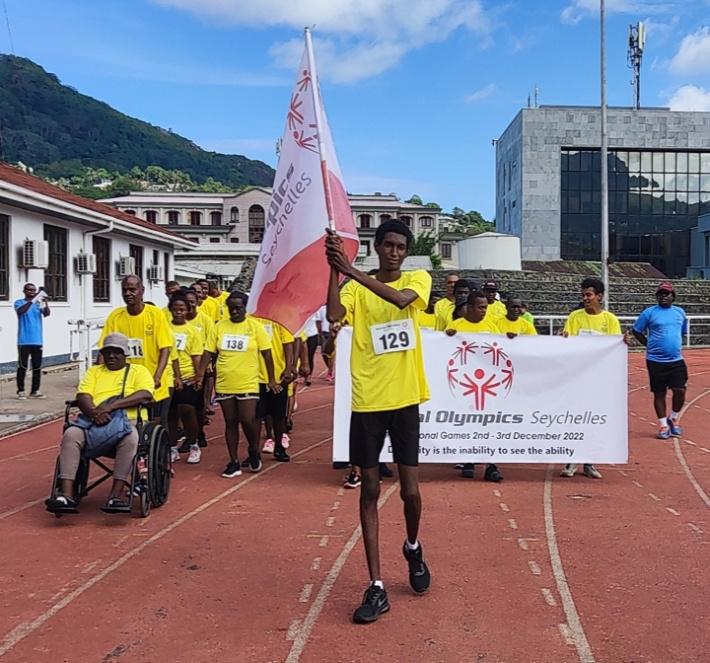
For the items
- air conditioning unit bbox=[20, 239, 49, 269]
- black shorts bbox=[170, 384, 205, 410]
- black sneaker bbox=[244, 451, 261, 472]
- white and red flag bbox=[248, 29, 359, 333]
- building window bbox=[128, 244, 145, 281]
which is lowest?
black sneaker bbox=[244, 451, 261, 472]

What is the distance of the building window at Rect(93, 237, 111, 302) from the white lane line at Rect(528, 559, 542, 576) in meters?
18.3

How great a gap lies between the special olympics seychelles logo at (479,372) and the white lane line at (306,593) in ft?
11.5

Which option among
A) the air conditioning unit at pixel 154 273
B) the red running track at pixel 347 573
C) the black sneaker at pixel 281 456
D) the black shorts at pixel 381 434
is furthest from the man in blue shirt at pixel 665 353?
the air conditioning unit at pixel 154 273

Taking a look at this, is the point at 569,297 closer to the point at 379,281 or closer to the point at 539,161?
the point at 539,161

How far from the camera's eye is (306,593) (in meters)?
4.72

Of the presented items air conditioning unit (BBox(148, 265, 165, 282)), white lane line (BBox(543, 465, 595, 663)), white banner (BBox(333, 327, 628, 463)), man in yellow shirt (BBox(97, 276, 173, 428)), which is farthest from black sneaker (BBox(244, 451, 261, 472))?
air conditioning unit (BBox(148, 265, 165, 282))

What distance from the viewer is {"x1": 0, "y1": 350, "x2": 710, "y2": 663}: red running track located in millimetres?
4031

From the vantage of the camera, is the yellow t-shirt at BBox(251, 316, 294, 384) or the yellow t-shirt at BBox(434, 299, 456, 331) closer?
the yellow t-shirt at BBox(251, 316, 294, 384)

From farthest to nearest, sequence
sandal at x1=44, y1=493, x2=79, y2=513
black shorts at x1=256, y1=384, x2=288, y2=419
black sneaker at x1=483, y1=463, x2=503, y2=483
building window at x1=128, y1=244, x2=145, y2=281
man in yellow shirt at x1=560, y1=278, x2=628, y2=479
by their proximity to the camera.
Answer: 1. building window at x1=128, y1=244, x2=145, y2=281
2. black shorts at x1=256, y1=384, x2=288, y2=419
3. man in yellow shirt at x1=560, y1=278, x2=628, y2=479
4. black sneaker at x1=483, y1=463, x2=503, y2=483
5. sandal at x1=44, y1=493, x2=79, y2=513

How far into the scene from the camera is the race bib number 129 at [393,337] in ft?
14.9

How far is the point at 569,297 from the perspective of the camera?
31.9 m

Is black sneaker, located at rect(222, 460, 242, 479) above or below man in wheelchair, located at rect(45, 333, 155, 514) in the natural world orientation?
below

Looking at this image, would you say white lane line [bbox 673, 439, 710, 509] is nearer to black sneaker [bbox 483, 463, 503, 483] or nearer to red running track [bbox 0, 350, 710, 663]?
red running track [bbox 0, 350, 710, 663]

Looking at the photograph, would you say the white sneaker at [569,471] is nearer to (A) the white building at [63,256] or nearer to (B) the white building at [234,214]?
(A) the white building at [63,256]
